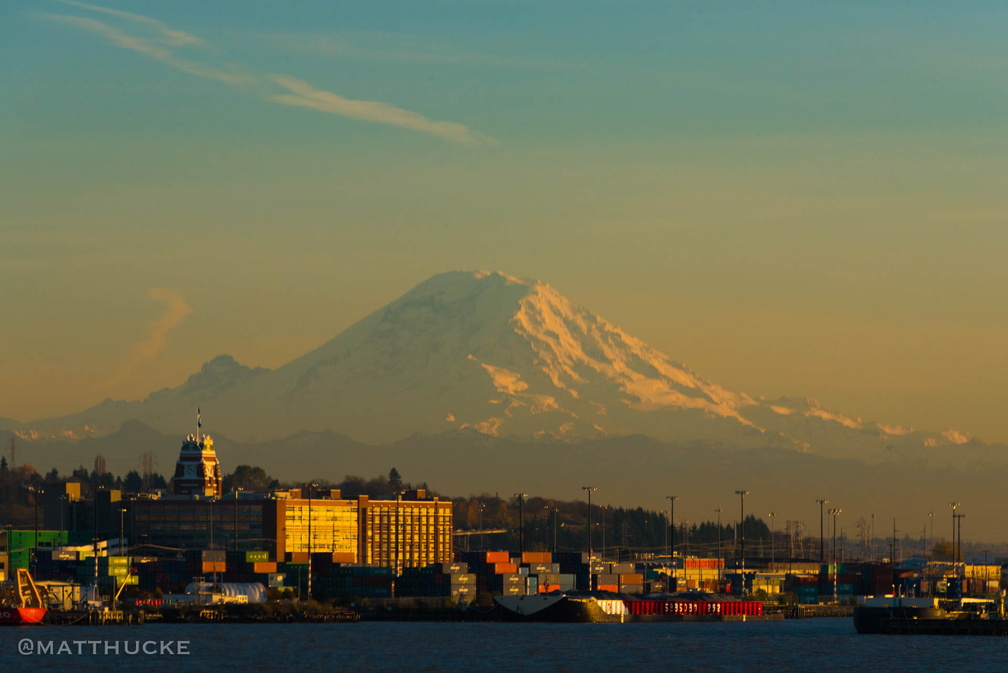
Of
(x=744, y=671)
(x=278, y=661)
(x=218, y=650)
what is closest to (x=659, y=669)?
(x=744, y=671)

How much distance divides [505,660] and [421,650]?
53.0 feet

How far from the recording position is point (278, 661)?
547ft

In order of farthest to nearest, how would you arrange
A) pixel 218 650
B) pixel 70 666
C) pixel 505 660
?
pixel 218 650
pixel 505 660
pixel 70 666

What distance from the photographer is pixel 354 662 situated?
16712cm

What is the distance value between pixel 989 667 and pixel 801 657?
67.0 feet

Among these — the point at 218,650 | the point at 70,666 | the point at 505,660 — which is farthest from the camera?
the point at 218,650

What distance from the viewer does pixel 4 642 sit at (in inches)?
7210

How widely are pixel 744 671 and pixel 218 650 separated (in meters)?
49.1

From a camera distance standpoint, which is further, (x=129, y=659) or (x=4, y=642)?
(x=4, y=642)

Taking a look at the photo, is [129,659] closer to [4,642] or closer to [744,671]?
[4,642]

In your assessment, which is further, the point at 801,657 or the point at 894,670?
the point at 801,657

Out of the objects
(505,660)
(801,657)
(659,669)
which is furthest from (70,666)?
(801,657)

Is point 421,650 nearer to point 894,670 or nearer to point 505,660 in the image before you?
point 505,660

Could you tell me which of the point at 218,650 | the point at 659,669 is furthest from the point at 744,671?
the point at 218,650
